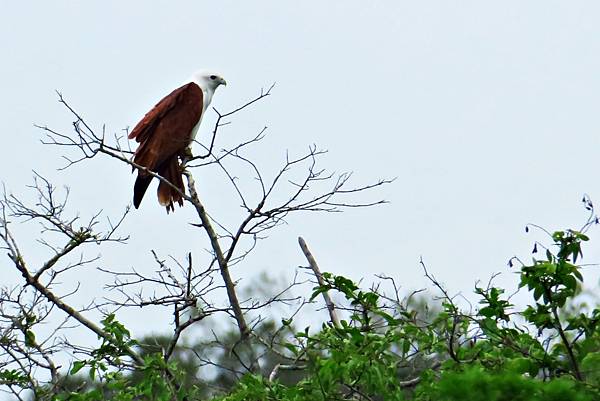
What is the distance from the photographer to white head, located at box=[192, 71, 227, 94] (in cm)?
829

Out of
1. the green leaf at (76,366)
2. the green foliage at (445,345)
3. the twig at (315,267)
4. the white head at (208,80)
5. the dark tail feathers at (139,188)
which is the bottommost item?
the green foliage at (445,345)

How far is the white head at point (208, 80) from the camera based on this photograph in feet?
27.2

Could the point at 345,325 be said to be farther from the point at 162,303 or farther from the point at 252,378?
the point at 162,303

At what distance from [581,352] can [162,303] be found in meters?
2.24

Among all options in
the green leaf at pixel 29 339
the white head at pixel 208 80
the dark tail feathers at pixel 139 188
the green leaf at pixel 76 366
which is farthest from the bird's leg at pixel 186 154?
the green leaf at pixel 76 366

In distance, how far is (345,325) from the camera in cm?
368

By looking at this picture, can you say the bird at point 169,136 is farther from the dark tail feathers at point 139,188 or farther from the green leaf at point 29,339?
the green leaf at point 29,339

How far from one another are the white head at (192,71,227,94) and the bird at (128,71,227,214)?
0.15 ft

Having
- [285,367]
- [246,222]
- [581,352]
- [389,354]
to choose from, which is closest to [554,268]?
[581,352]

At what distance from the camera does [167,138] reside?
686 cm

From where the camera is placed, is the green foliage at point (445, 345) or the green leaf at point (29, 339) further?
the green leaf at point (29, 339)

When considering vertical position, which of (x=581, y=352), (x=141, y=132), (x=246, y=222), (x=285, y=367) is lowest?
(x=581, y=352)

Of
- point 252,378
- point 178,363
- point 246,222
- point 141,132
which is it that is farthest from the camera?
point 141,132

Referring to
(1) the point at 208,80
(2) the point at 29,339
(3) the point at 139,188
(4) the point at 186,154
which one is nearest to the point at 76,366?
(2) the point at 29,339
